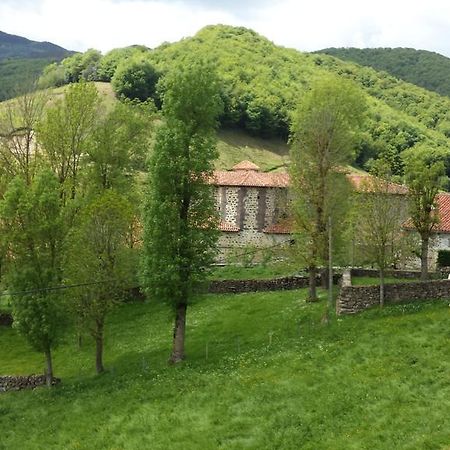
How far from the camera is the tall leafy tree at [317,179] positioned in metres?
34.6

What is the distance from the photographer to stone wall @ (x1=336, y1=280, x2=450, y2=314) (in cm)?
3089

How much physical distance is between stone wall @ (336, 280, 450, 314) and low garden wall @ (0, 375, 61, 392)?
15134 millimetres

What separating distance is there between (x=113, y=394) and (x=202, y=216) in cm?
953

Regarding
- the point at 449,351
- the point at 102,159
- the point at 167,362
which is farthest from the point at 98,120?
the point at 449,351

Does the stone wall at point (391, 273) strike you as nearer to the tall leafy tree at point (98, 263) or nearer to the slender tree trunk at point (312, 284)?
the slender tree trunk at point (312, 284)

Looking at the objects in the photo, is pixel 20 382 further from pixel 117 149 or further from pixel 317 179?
pixel 317 179

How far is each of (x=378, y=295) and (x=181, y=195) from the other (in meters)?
11.4

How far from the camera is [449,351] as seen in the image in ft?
76.9

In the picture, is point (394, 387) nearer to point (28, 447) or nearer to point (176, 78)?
point (28, 447)

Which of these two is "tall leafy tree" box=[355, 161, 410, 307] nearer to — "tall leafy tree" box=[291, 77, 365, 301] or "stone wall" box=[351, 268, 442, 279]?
"tall leafy tree" box=[291, 77, 365, 301]

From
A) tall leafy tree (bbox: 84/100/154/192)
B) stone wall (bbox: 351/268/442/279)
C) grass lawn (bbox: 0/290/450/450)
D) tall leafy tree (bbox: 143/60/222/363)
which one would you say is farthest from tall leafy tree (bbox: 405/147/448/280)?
tall leafy tree (bbox: 84/100/154/192)

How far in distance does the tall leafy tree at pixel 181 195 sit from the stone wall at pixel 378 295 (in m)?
7.38

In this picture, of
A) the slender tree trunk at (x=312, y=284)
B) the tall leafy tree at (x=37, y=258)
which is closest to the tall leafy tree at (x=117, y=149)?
the tall leafy tree at (x=37, y=258)

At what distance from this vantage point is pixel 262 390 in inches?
915
